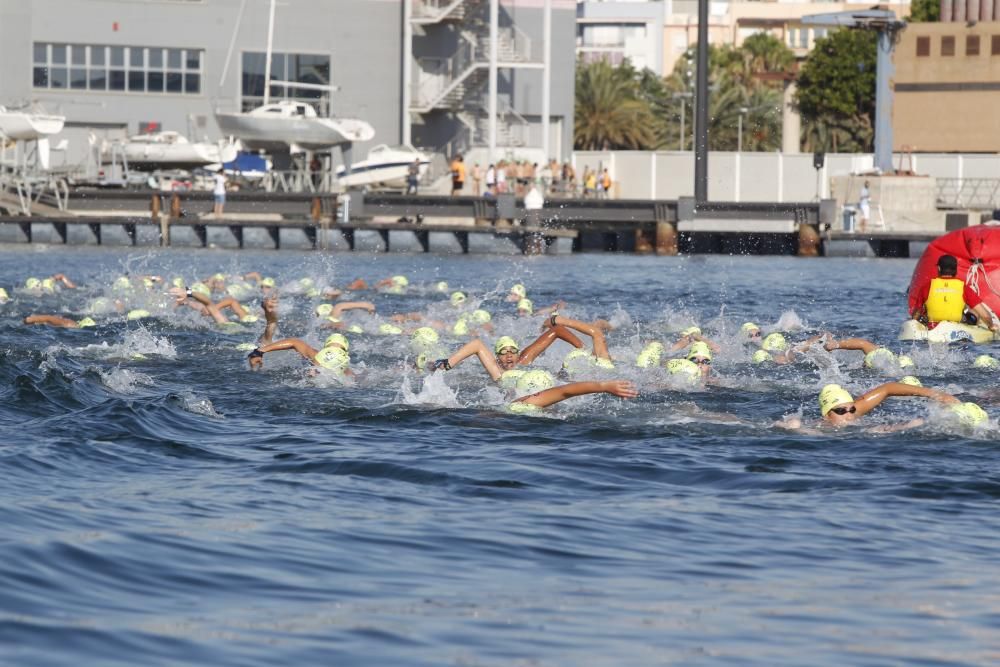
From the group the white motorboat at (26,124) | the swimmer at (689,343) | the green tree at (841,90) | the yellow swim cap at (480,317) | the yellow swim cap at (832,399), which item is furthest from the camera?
the green tree at (841,90)

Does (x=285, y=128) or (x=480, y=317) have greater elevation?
(x=285, y=128)

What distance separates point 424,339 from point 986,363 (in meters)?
6.42

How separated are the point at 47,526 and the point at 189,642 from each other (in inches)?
108

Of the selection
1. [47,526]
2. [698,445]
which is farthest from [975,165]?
[47,526]

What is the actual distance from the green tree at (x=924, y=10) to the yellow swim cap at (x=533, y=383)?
226 ft

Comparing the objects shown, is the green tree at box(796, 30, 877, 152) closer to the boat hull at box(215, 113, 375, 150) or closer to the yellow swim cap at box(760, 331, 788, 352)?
the boat hull at box(215, 113, 375, 150)

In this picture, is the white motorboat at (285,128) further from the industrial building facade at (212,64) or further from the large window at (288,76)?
the large window at (288,76)

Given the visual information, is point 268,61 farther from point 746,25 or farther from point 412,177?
point 746,25

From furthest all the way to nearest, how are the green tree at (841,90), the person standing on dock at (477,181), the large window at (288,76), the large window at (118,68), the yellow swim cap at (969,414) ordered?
1. the green tree at (841,90)
2. the large window at (288,76)
3. the large window at (118,68)
4. the person standing on dock at (477,181)
5. the yellow swim cap at (969,414)

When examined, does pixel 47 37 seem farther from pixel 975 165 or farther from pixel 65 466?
pixel 65 466

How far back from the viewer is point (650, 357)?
1767cm

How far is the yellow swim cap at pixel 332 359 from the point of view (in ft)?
54.7

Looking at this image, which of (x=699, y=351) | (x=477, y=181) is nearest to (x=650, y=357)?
(x=699, y=351)

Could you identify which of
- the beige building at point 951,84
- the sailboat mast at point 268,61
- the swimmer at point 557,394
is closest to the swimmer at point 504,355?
the swimmer at point 557,394
